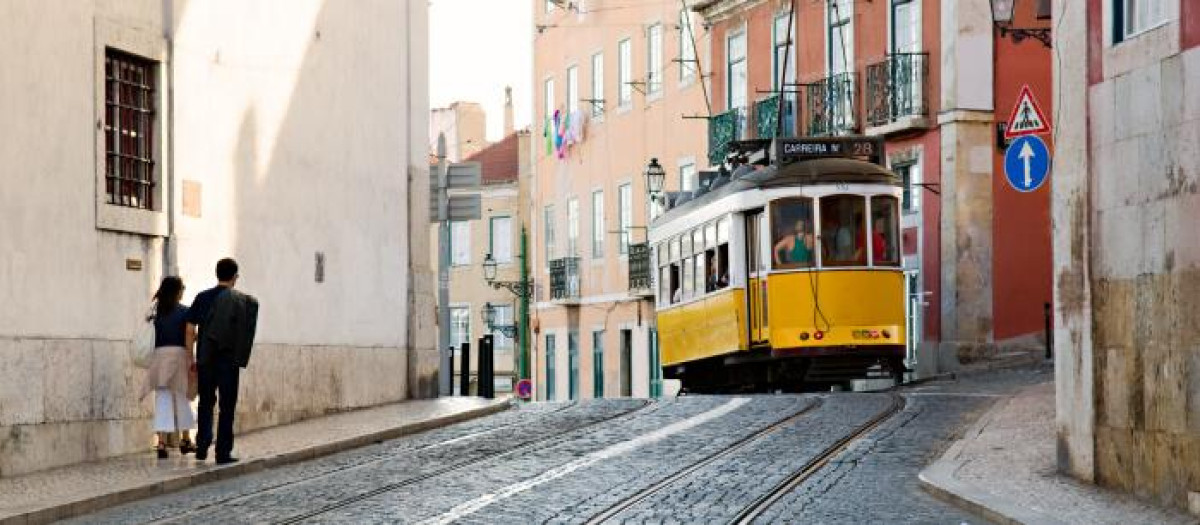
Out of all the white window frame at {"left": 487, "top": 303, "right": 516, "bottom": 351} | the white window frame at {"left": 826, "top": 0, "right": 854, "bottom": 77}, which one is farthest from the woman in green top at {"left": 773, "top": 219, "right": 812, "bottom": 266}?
the white window frame at {"left": 487, "top": 303, "right": 516, "bottom": 351}

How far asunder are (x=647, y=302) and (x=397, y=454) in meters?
29.5

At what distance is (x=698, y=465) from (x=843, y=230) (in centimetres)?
1108

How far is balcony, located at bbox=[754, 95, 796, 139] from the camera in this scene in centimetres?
3938

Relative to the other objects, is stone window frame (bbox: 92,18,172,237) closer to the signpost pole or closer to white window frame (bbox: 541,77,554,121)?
the signpost pole

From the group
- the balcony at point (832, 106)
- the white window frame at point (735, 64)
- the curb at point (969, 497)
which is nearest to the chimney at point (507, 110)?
the white window frame at point (735, 64)

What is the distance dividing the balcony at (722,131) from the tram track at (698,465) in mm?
19625

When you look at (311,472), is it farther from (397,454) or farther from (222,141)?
(222,141)

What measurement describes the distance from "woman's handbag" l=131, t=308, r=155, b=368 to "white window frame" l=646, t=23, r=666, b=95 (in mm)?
29890

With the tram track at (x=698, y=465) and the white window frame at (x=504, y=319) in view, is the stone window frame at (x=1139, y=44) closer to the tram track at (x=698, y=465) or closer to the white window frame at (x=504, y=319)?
the tram track at (x=698, y=465)

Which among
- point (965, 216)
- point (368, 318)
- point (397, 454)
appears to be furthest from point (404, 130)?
point (965, 216)

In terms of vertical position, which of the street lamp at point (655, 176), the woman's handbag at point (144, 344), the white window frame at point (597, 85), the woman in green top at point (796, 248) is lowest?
the woman's handbag at point (144, 344)

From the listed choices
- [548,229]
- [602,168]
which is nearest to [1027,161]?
[602,168]

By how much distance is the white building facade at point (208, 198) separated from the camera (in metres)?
16.5

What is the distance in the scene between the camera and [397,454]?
56.9 feet
